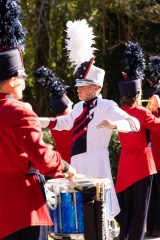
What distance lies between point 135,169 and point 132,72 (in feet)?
3.43

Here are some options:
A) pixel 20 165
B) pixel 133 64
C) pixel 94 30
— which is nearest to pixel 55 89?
pixel 133 64

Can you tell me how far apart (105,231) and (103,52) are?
11.8 m

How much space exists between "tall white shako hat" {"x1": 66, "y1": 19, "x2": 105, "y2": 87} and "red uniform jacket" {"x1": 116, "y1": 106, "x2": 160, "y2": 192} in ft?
2.24

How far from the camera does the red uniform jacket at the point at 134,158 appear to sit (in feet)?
21.5

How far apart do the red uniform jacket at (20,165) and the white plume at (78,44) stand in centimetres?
201

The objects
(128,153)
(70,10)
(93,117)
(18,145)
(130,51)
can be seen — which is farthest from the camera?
(70,10)

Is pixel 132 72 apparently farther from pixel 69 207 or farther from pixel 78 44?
pixel 69 207

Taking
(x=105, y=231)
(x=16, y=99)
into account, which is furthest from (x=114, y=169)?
(x=16, y=99)

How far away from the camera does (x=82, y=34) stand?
6.21 m

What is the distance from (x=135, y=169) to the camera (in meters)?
6.57

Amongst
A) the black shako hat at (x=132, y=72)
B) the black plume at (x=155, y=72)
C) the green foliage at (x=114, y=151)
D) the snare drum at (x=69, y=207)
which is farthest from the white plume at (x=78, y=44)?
the green foliage at (x=114, y=151)

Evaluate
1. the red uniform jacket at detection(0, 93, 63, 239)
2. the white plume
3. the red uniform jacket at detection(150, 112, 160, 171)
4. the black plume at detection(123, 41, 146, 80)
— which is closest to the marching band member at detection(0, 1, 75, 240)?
the red uniform jacket at detection(0, 93, 63, 239)

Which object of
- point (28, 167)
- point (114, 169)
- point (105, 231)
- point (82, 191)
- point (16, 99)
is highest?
point (16, 99)

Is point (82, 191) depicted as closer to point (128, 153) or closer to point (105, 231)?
point (105, 231)
